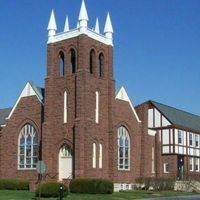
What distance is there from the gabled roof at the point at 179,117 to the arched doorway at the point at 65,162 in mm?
16254

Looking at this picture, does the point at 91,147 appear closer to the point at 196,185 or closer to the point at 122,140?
the point at 122,140

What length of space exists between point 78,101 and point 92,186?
8312 millimetres

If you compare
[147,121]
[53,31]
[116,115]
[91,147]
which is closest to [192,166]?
[147,121]

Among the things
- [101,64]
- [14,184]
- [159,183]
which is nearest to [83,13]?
[101,64]

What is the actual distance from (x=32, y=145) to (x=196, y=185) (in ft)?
58.7

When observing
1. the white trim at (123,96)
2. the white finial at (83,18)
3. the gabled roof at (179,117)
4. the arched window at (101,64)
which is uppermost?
the white finial at (83,18)

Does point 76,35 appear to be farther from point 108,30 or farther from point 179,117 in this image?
point 179,117

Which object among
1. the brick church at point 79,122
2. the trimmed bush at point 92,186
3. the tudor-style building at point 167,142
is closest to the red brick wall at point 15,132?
the brick church at point 79,122

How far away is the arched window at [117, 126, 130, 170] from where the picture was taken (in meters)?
53.6

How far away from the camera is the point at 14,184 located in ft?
165

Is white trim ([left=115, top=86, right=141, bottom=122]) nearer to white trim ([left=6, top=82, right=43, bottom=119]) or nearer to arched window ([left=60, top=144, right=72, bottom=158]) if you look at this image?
white trim ([left=6, top=82, right=43, bottom=119])

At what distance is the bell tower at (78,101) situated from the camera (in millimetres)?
47750

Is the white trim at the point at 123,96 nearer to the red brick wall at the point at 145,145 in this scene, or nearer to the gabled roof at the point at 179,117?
the red brick wall at the point at 145,145

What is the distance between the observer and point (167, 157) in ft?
198
